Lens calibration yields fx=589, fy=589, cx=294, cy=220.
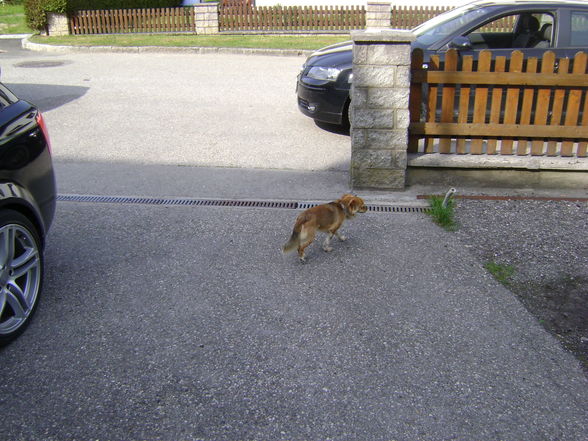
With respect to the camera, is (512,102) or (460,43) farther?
(460,43)

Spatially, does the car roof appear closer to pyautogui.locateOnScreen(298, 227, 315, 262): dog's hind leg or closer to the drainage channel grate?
the drainage channel grate

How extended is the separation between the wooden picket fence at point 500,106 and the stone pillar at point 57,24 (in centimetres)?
1682

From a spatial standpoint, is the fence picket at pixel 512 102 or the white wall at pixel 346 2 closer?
the fence picket at pixel 512 102

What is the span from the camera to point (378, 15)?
19.2 m

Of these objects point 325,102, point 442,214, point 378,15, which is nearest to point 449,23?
point 325,102

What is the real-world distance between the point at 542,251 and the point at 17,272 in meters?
4.02

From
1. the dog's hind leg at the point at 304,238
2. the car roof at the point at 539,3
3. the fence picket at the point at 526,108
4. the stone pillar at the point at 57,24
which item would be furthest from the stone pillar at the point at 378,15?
the dog's hind leg at the point at 304,238

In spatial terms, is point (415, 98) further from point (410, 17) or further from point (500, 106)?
point (410, 17)

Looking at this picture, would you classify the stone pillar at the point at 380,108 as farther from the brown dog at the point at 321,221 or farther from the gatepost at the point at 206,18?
the gatepost at the point at 206,18

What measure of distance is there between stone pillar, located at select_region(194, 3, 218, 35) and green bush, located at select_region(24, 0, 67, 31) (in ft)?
14.1

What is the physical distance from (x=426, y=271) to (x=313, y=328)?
123 centimetres

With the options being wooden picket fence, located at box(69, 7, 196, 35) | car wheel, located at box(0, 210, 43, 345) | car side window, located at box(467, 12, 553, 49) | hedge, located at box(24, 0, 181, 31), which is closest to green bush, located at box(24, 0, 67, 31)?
hedge, located at box(24, 0, 181, 31)

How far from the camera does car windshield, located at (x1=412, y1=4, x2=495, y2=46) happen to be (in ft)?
25.3

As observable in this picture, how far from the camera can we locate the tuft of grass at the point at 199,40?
16.9 meters
